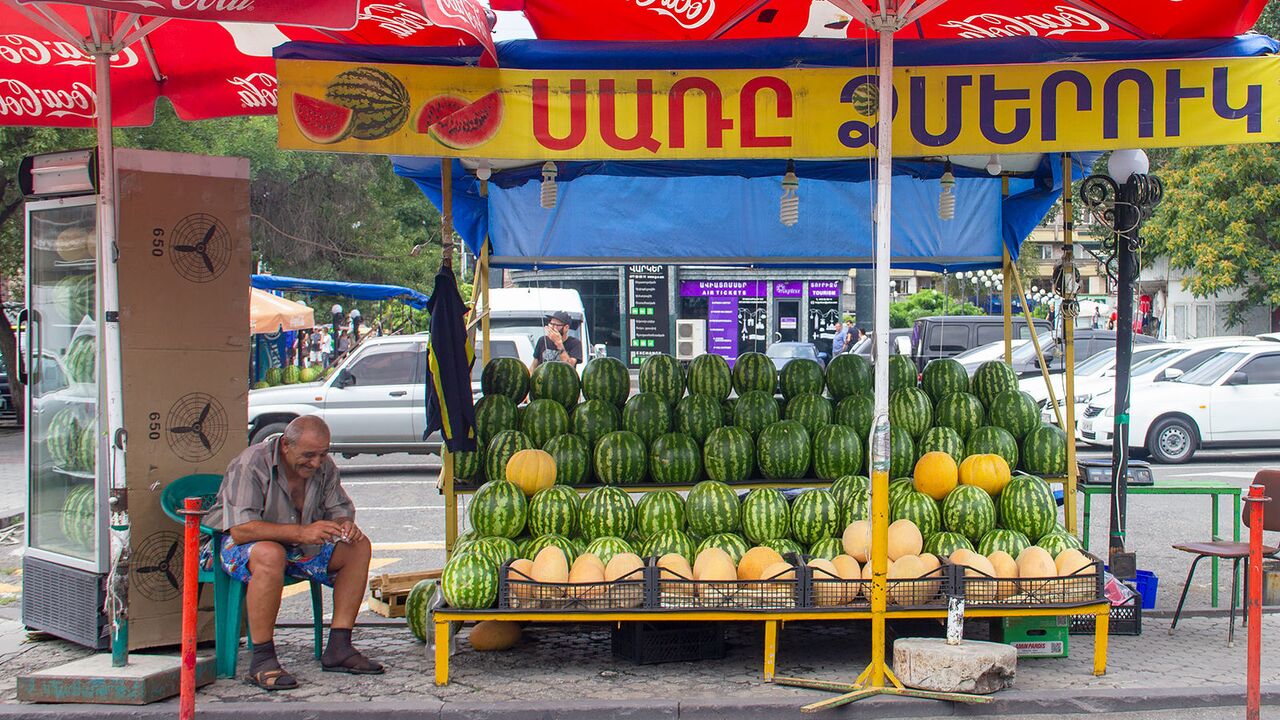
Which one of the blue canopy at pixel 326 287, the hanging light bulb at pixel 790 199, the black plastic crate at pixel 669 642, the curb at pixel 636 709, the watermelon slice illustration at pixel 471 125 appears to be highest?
the blue canopy at pixel 326 287

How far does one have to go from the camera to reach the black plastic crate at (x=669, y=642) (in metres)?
5.98

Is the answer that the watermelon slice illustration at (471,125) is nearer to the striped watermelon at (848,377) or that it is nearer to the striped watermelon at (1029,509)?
the striped watermelon at (848,377)

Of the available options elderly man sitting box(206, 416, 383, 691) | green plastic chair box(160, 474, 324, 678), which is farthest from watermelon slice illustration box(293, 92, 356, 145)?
green plastic chair box(160, 474, 324, 678)

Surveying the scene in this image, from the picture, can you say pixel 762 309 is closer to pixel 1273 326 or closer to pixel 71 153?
pixel 1273 326

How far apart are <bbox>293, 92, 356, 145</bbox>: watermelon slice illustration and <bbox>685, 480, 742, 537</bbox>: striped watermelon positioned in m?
2.77

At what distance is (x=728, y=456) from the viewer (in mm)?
6781

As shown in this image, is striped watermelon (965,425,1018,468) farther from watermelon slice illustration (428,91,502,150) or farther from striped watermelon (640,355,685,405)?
watermelon slice illustration (428,91,502,150)

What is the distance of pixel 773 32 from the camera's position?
282 inches

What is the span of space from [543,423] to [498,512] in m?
0.93

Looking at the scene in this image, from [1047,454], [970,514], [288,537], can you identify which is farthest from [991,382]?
[288,537]

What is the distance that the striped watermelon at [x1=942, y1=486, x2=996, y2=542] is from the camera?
6250 mm

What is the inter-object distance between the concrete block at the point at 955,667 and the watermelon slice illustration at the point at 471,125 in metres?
3.30

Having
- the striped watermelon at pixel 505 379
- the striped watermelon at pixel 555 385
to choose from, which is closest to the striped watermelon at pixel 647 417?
the striped watermelon at pixel 555 385

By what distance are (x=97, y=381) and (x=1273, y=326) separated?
36.3m
